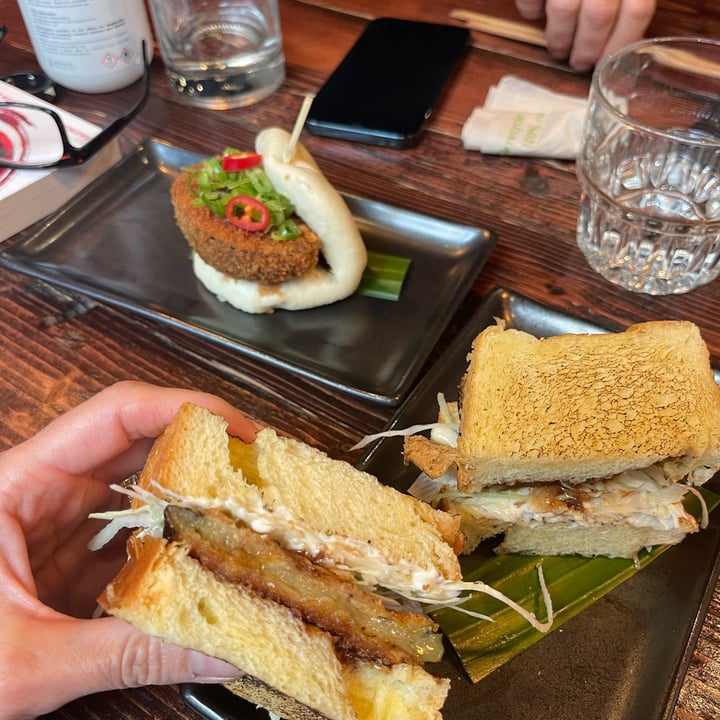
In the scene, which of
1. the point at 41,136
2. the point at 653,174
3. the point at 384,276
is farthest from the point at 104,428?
the point at 653,174

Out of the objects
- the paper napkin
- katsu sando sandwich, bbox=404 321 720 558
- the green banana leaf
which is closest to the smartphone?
the paper napkin

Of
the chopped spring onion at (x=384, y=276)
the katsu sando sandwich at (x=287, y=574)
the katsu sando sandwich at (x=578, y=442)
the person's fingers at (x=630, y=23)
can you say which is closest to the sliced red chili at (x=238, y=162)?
the chopped spring onion at (x=384, y=276)

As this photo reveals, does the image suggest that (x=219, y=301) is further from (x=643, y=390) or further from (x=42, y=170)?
(x=643, y=390)

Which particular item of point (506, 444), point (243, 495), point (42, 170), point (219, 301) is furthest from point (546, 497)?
point (42, 170)

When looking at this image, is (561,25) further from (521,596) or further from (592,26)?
(521,596)

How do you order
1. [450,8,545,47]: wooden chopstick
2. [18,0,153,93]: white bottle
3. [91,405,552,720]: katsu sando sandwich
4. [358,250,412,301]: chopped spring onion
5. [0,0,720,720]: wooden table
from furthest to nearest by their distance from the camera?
[450,8,545,47]: wooden chopstick → [18,0,153,93]: white bottle → [358,250,412,301]: chopped spring onion → [0,0,720,720]: wooden table → [91,405,552,720]: katsu sando sandwich

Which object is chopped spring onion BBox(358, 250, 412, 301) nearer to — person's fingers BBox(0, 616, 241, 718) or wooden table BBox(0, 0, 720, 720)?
wooden table BBox(0, 0, 720, 720)
